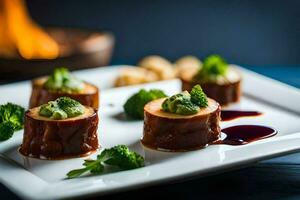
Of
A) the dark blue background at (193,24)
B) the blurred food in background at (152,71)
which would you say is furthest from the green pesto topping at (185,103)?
the dark blue background at (193,24)

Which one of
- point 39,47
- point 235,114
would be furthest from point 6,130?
point 39,47

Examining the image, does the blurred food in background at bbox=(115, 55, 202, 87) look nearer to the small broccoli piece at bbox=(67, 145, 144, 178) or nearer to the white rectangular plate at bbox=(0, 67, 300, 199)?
the white rectangular plate at bbox=(0, 67, 300, 199)

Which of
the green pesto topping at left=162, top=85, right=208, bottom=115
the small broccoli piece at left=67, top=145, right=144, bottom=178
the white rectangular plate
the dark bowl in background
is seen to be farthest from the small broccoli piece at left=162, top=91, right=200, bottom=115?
the dark bowl in background

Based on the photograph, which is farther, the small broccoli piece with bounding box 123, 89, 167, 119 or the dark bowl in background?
the dark bowl in background

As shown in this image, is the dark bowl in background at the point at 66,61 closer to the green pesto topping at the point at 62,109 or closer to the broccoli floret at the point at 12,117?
the broccoli floret at the point at 12,117

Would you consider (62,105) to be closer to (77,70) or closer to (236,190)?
(236,190)

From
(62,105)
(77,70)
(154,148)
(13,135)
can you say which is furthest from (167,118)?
(77,70)

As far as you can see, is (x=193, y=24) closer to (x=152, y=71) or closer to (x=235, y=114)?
(x=152, y=71)
